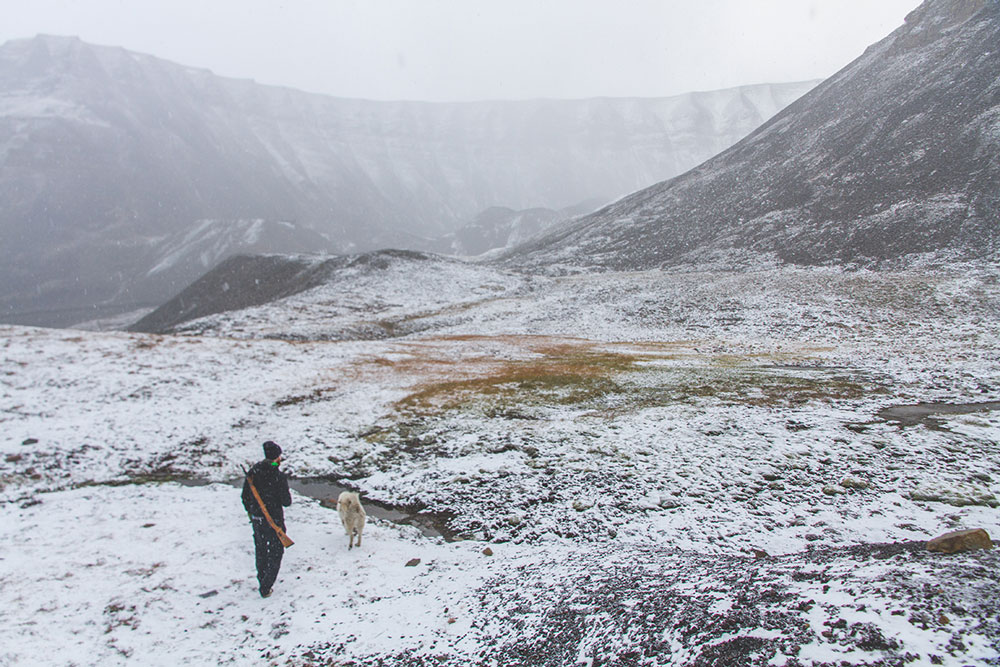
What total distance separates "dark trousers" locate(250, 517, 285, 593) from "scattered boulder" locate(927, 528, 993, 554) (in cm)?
1052

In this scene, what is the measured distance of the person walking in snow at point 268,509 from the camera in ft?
28.9

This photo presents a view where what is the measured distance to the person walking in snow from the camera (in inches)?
347

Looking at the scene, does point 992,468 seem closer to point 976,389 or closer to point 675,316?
point 976,389

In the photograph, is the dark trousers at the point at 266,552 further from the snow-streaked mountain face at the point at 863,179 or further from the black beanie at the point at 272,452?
the snow-streaked mountain face at the point at 863,179

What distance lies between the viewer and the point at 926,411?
54.7 ft

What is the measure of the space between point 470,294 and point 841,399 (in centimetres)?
5738

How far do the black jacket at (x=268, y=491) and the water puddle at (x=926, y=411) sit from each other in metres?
17.7

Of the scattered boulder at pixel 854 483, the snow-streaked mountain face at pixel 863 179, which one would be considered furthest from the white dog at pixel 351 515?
the snow-streaked mountain face at pixel 863 179

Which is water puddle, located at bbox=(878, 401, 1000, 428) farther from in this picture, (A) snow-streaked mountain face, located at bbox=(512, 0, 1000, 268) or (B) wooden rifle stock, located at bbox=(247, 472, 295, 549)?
(A) snow-streaked mountain face, located at bbox=(512, 0, 1000, 268)

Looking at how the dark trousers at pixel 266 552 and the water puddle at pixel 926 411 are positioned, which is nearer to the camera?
the dark trousers at pixel 266 552

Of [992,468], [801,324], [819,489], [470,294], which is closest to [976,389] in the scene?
[992,468]

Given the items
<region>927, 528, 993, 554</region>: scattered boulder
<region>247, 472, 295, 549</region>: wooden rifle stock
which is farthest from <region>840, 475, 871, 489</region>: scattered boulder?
<region>247, 472, 295, 549</region>: wooden rifle stock

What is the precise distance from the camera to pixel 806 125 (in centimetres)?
10906

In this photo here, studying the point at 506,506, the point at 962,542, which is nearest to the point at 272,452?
the point at 506,506
